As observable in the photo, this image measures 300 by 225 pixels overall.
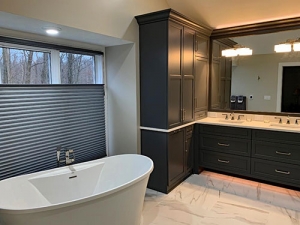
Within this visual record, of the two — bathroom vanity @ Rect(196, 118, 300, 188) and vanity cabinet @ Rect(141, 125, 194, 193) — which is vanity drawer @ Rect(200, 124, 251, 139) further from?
vanity cabinet @ Rect(141, 125, 194, 193)

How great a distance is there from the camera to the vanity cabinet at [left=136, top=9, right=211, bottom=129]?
2996 millimetres

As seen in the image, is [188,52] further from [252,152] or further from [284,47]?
[252,152]

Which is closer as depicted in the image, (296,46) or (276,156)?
(276,156)

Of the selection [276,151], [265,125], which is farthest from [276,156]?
[265,125]

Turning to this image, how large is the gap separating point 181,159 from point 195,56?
159 centimetres

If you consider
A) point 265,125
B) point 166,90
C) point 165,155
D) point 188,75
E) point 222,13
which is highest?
point 222,13

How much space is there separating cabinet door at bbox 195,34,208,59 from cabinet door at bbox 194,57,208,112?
9 centimetres

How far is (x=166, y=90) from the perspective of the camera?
3045 mm

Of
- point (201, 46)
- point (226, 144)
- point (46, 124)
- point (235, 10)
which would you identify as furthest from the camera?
point (201, 46)

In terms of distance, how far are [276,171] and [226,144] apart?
0.74 metres

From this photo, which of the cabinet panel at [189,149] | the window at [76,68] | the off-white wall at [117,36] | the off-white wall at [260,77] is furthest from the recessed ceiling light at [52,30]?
the off-white wall at [260,77]

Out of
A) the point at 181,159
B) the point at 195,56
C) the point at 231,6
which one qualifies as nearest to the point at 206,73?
the point at 195,56

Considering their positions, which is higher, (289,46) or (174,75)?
(289,46)

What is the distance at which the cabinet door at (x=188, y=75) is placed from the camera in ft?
11.1
